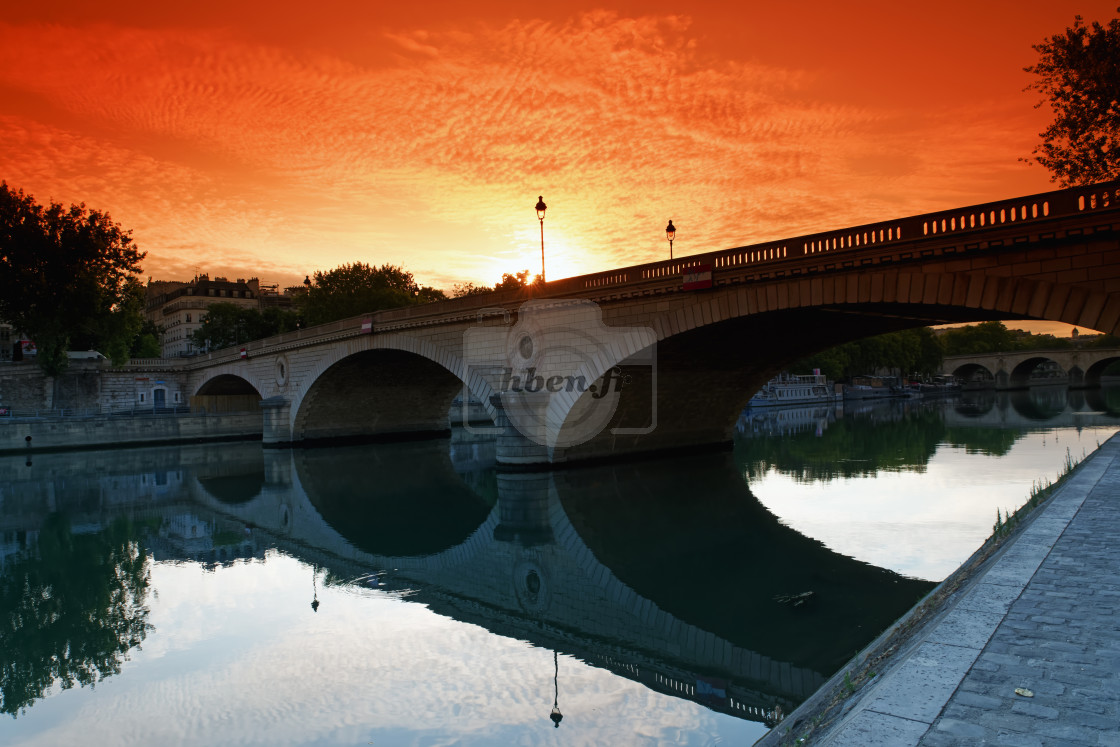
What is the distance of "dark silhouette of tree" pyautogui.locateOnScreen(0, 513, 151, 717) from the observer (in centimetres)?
953

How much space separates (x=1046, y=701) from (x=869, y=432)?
4202 centimetres

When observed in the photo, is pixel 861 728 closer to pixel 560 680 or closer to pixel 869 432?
pixel 560 680

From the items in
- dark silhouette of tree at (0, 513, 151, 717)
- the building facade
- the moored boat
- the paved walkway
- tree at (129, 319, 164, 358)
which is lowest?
dark silhouette of tree at (0, 513, 151, 717)

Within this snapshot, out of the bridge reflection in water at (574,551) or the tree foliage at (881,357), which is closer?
the bridge reflection in water at (574,551)

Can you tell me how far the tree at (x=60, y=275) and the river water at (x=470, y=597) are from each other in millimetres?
22903

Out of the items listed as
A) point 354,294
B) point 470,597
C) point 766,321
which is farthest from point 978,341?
point 470,597

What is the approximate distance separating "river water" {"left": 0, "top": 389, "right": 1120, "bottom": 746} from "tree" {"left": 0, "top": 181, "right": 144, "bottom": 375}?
2290 centimetres

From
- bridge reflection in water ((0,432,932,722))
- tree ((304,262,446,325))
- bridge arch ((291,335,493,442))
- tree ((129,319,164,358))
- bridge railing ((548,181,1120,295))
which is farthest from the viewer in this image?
tree ((129,319,164,358))

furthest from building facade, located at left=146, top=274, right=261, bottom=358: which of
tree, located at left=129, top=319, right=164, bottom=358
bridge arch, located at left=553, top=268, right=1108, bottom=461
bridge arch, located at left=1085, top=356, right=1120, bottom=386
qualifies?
bridge arch, located at left=1085, top=356, right=1120, bottom=386

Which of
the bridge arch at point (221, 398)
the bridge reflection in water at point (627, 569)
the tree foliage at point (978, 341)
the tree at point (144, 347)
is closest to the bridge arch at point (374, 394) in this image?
the bridge reflection in water at point (627, 569)

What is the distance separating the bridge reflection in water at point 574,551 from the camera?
9734 mm

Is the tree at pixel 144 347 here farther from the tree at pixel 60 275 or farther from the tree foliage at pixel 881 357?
the tree foliage at pixel 881 357

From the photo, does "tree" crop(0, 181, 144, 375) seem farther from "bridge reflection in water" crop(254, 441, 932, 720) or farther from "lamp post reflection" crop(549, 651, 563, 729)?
"lamp post reflection" crop(549, 651, 563, 729)

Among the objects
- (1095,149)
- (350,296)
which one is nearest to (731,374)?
(1095,149)
